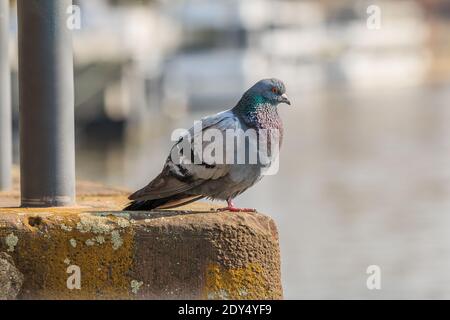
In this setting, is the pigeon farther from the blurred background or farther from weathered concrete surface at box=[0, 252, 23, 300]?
the blurred background

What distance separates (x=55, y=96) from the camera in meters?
5.12

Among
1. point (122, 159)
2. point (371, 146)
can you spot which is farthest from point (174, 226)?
point (371, 146)

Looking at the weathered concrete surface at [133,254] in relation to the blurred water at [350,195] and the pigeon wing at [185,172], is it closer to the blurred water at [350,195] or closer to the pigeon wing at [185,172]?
the pigeon wing at [185,172]

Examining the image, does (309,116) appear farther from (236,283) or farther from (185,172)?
(236,283)

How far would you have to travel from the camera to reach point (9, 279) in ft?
15.5

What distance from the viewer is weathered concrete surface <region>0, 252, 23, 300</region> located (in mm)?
4719

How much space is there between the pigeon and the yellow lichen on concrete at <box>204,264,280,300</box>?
0.25 meters

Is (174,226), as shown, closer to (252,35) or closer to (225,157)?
(225,157)

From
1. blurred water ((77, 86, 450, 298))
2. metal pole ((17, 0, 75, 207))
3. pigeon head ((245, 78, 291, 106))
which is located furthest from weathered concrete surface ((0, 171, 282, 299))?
blurred water ((77, 86, 450, 298))

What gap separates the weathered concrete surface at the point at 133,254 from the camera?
15.5 ft

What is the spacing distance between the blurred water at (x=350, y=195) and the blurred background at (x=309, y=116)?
0.04m

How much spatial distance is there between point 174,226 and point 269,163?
1.70ft
